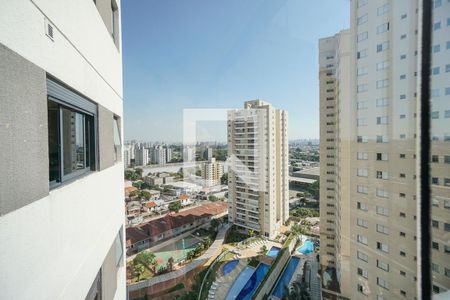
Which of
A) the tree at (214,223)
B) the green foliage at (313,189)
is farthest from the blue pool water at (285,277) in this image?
the tree at (214,223)

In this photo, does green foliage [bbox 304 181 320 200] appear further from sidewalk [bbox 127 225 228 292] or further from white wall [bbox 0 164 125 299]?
sidewalk [bbox 127 225 228 292]

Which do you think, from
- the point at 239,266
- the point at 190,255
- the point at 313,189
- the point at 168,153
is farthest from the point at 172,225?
the point at 313,189

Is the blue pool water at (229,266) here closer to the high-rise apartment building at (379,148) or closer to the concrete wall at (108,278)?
the high-rise apartment building at (379,148)

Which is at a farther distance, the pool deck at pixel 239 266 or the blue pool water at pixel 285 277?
the pool deck at pixel 239 266

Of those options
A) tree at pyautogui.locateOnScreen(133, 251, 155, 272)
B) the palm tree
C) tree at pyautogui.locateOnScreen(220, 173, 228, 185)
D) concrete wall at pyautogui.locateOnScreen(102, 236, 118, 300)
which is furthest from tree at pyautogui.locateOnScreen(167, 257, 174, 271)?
concrete wall at pyautogui.locateOnScreen(102, 236, 118, 300)

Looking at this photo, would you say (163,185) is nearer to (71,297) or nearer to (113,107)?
(113,107)

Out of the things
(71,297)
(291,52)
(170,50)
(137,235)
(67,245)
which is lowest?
(137,235)

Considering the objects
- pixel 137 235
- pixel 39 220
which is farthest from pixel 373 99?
pixel 137 235
